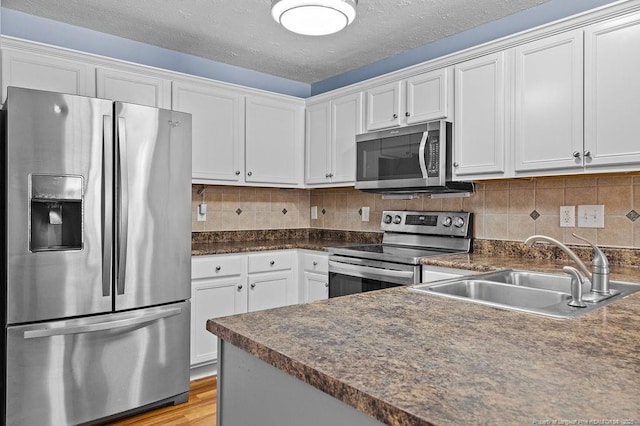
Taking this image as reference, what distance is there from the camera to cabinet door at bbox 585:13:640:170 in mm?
2027

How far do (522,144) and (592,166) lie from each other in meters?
0.38

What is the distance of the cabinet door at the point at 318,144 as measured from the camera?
11.9 feet

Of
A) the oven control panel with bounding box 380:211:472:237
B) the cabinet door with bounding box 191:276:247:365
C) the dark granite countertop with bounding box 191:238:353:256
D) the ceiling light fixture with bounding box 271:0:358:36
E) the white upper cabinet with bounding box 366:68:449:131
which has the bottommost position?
the cabinet door with bounding box 191:276:247:365

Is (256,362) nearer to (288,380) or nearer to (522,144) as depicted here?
(288,380)

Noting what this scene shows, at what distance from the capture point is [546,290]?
65.5 inches

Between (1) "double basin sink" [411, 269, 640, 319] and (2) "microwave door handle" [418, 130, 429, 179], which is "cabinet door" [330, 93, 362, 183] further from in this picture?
(1) "double basin sink" [411, 269, 640, 319]

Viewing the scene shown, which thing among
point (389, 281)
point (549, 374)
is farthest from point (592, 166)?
point (549, 374)

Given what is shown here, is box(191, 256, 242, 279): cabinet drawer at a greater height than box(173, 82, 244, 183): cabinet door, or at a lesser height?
lesser

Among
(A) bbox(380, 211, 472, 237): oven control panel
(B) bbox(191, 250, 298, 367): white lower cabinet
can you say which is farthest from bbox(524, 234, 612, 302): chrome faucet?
(B) bbox(191, 250, 298, 367): white lower cabinet

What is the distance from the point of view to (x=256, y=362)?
998 millimetres

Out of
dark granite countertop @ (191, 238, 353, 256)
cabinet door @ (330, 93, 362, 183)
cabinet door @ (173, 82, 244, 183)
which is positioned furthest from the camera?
cabinet door @ (330, 93, 362, 183)

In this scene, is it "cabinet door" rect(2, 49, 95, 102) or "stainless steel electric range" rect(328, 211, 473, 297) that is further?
"stainless steel electric range" rect(328, 211, 473, 297)

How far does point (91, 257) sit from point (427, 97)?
2254mm

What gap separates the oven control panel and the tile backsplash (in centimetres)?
8
